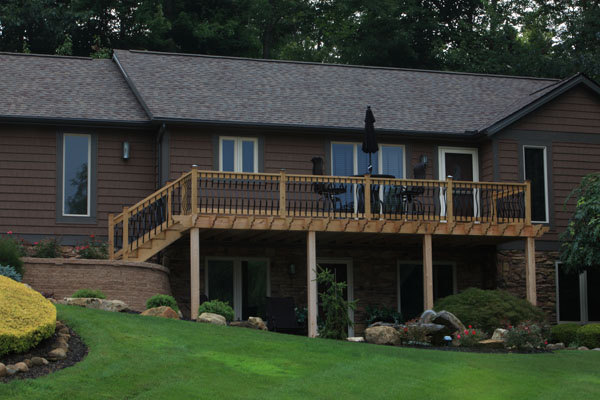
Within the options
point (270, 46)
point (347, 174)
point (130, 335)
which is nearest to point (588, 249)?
point (347, 174)

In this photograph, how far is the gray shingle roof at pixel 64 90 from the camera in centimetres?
2092

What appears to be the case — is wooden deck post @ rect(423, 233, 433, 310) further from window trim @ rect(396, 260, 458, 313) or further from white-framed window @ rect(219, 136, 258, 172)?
white-framed window @ rect(219, 136, 258, 172)

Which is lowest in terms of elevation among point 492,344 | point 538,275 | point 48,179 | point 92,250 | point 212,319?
point 492,344

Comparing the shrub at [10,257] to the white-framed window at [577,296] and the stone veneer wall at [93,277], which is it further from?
the white-framed window at [577,296]

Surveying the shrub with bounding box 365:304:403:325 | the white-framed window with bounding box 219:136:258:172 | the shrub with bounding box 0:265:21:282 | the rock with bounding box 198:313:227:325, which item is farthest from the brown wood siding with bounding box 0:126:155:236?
the shrub with bounding box 365:304:403:325

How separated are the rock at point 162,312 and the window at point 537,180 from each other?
397 inches

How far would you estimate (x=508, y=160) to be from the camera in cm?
2223

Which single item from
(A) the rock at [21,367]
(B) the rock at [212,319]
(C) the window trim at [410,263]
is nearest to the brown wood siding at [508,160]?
(C) the window trim at [410,263]

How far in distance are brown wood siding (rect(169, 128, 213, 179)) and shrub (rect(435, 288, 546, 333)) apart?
6162 millimetres

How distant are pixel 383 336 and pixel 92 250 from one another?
6.66 meters

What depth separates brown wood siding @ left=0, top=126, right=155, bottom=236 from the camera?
66.9 ft

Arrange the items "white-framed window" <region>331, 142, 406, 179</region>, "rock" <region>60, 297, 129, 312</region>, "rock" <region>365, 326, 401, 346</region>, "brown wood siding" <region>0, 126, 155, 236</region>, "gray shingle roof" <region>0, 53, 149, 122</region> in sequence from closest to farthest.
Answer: "rock" <region>365, 326, 401, 346</region>, "rock" <region>60, 297, 129, 312</region>, "brown wood siding" <region>0, 126, 155, 236</region>, "gray shingle roof" <region>0, 53, 149, 122</region>, "white-framed window" <region>331, 142, 406, 179</region>

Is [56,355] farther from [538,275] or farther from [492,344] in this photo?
[538,275]

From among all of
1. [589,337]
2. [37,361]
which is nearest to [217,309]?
[37,361]
